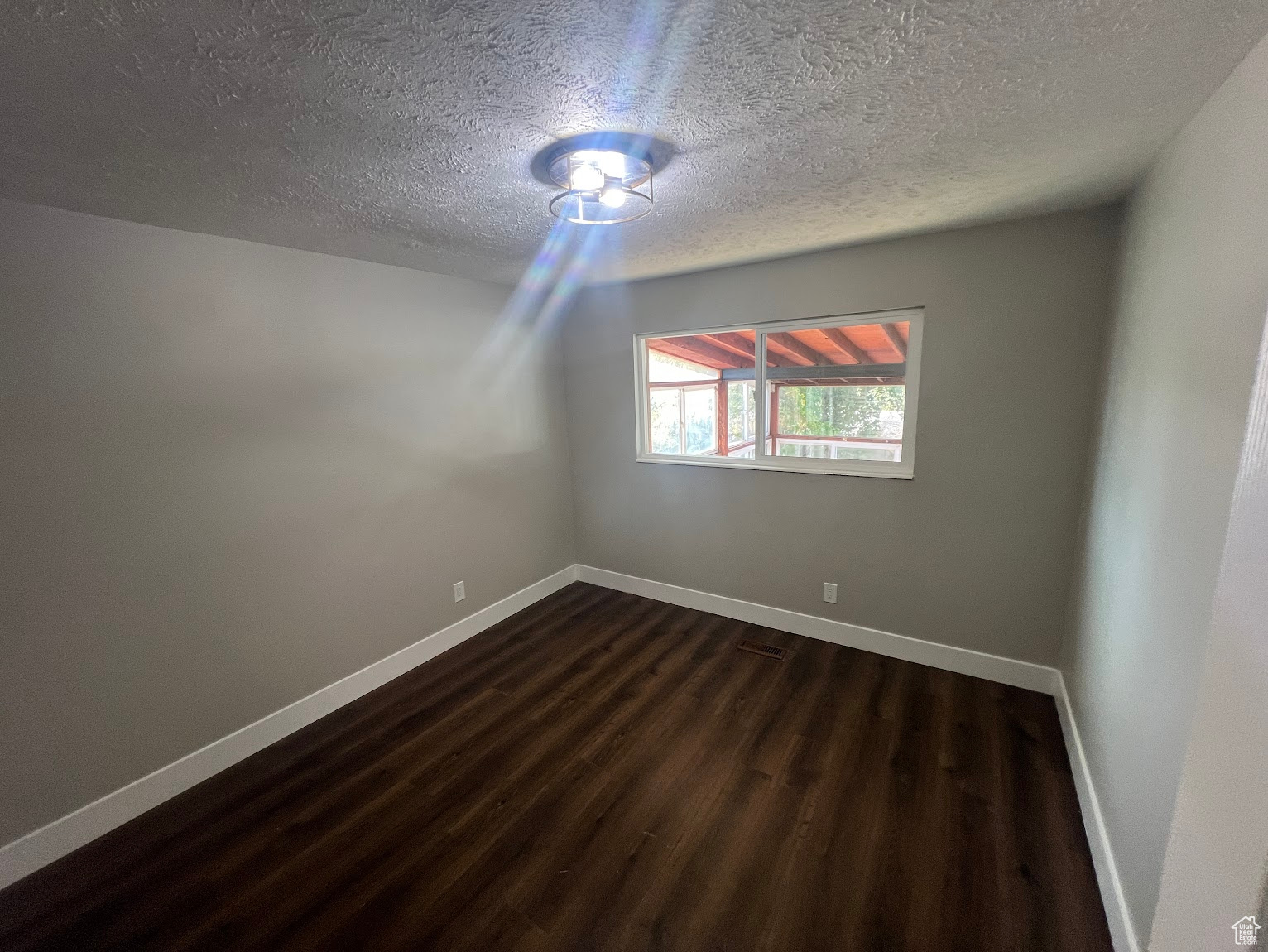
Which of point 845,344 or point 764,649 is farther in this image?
point 764,649

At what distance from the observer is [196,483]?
1939 mm

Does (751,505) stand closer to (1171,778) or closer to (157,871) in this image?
(1171,778)

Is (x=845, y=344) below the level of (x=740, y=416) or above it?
above

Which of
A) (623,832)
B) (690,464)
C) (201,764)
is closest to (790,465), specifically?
(690,464)

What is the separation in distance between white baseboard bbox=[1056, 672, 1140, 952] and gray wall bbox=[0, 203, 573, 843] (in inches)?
120

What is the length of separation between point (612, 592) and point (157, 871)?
260 cm

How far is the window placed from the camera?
2559 mm

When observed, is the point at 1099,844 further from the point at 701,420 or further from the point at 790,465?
the point at 701,420

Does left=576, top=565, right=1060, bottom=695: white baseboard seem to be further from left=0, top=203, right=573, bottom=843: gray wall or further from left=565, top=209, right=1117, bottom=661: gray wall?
left=0, top=203, right=573, bottom=843: gray wall

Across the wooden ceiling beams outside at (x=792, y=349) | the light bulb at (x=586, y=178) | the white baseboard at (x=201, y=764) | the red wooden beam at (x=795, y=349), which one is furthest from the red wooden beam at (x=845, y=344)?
the white baseboard at (x=201, y=764)

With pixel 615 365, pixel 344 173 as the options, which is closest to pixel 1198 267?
pixel 344 173

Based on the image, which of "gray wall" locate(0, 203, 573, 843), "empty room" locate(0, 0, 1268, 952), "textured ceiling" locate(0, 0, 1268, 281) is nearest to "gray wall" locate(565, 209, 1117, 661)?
"empty room" locate(0, 0, 1268, 952)

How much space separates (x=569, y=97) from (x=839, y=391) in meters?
2.15

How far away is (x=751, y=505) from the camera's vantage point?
304 centimetres
